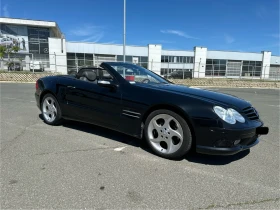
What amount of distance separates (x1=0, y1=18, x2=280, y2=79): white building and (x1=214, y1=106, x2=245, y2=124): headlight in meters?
31.2

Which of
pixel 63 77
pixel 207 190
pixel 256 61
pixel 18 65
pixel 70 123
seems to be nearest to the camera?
pixel 207 190

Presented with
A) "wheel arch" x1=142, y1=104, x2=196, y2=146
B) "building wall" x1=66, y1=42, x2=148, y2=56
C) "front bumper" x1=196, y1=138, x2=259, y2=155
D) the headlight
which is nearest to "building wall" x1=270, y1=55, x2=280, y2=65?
"building wall" x1=66, y1=42, x2=148, y2=56

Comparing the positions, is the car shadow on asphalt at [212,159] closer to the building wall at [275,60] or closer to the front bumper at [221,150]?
the front bumper at [221,150]

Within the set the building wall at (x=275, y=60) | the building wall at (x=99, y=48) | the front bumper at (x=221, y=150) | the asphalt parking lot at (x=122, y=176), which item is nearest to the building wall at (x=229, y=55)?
the building wall at (x=275, y=60)

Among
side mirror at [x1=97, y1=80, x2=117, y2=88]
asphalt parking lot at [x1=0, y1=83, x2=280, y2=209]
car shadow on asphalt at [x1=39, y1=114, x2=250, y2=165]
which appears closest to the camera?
asphalt parking lot at [x1=0, y1=83, x2=280, y2=209]

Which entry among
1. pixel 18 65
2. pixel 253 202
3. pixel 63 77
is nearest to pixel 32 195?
pixel 253 202

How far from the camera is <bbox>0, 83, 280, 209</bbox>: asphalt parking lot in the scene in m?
2.10

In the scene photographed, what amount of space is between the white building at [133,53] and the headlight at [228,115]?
3122 centimetres

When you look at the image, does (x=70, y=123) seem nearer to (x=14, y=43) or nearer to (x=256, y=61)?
(x=14, y=43)

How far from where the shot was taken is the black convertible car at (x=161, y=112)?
272 cm

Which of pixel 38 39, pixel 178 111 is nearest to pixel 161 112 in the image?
pixel 178 111

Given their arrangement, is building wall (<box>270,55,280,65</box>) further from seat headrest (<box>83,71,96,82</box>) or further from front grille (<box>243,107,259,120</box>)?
seat headrest (<box>83,71,96,82</box>)

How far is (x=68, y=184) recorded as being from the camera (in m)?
2.36

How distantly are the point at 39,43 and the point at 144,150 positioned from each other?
4533 centimetres
